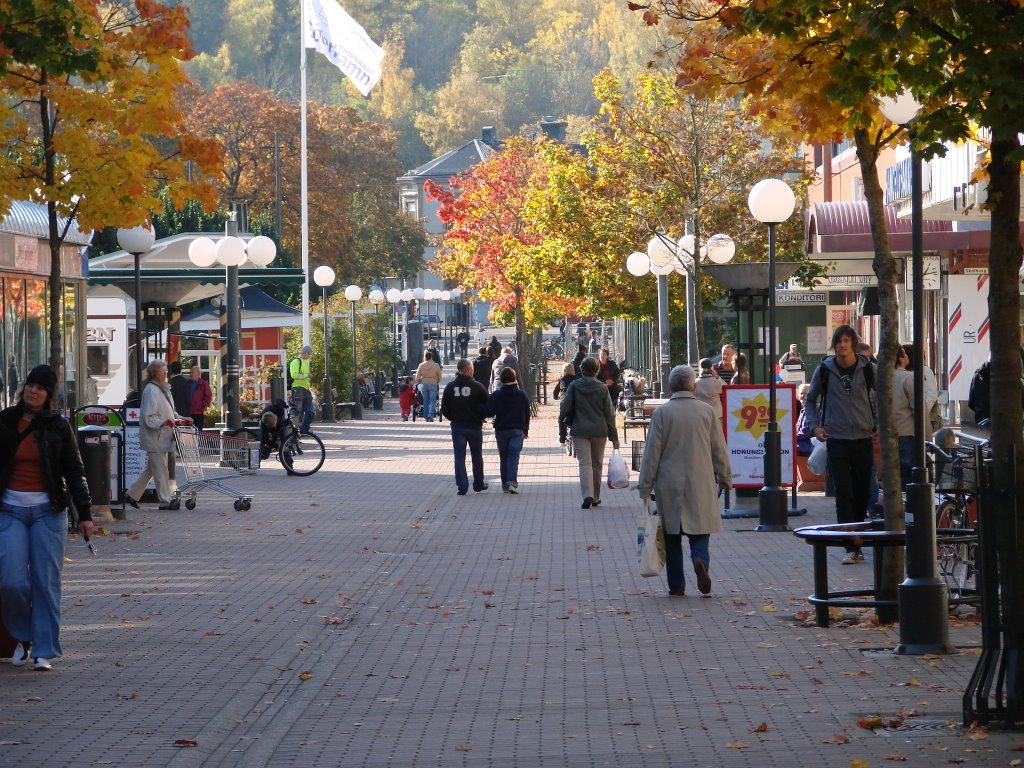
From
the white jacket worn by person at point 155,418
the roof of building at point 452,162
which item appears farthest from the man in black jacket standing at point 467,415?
the roof of building at point 452,162

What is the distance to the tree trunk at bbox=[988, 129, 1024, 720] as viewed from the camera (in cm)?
699

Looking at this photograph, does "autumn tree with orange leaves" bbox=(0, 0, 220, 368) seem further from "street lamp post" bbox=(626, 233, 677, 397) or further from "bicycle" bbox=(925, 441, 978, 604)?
"street lamp post" bbox=(626, 233, 677, 397)

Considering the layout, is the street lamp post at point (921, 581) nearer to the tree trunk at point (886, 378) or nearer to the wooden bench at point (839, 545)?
the wooden bench at point (839, 545)

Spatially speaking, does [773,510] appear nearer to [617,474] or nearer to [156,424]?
[617,474]

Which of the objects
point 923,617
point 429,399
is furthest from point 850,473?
point 429,399

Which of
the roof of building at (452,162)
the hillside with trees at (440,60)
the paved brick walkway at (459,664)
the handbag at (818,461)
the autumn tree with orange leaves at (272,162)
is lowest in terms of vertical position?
the paved brick walkway at (459,664)

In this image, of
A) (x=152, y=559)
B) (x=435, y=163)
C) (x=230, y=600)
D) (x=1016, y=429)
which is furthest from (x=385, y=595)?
(x=435, y=163)

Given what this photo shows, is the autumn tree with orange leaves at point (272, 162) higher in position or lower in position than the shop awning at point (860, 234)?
higher

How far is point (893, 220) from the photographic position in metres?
27.9

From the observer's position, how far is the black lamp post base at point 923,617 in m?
8.81

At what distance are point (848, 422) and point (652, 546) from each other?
2532 millimetres

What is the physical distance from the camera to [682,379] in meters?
12.1


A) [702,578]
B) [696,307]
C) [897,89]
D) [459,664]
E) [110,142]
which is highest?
[110,142]

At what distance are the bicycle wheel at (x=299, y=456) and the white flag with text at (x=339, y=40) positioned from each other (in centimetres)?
2026
